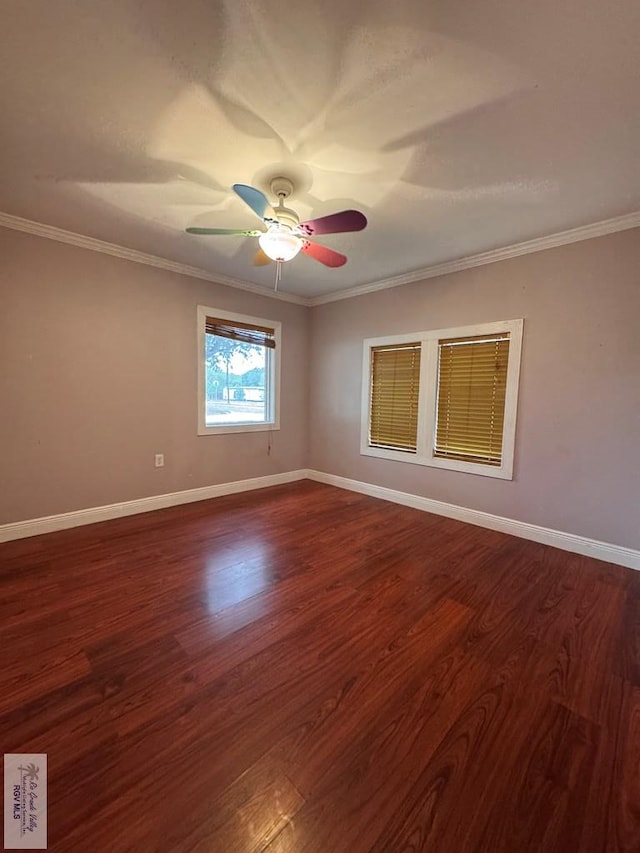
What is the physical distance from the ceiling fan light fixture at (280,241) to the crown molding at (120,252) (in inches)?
74.4

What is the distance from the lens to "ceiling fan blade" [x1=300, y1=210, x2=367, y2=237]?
182cm

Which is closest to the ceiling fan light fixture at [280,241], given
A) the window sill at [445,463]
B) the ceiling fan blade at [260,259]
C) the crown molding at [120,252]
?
the ceiling fan blade at [260,259]

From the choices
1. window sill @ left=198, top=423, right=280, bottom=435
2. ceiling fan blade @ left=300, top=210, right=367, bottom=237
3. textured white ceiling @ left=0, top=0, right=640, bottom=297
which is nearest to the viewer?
textured white ceiling @ left=0, top=0, right=640, bottom=297

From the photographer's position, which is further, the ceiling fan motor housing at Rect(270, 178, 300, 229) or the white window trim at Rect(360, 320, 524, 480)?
the white window trim at Rect(360, 320, 524, 480)

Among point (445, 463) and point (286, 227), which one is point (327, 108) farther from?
point (445, 463)

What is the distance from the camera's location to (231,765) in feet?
3.76

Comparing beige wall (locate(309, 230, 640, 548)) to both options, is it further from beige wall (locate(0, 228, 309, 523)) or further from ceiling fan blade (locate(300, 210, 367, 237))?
beige wall (locate(0, 228, 309, 523))

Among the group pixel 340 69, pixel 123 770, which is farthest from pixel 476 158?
pixel 123 770

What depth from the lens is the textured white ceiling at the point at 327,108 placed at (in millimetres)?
1252

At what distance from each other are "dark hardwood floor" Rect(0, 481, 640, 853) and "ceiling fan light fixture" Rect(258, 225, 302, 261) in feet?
6.89

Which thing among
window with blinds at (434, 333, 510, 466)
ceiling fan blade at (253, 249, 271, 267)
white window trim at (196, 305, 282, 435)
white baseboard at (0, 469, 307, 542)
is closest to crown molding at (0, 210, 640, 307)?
white window trim at (196, 305, 282, 435)

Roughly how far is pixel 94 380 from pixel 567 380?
13.4 feet

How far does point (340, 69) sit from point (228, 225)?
5.18 ft

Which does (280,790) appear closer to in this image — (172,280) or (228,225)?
(228,225)
